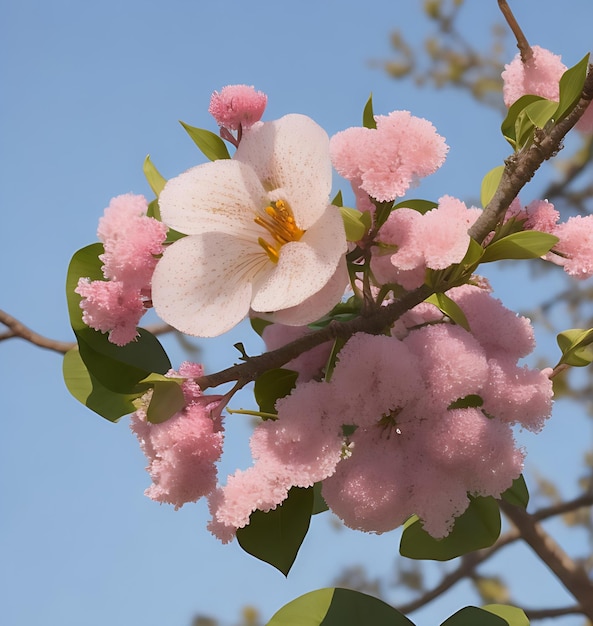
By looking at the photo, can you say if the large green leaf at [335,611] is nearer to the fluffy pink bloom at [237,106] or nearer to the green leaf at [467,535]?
the green leaf at [467,535]

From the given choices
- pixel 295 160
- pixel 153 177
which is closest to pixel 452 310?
pixel 295 160

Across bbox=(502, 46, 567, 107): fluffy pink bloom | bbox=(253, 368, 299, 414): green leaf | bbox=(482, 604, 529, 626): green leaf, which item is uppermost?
bbox=(502, 46, 567, 107): fluffy pink bloom

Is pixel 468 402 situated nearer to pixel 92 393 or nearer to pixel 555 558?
pixel 92 393

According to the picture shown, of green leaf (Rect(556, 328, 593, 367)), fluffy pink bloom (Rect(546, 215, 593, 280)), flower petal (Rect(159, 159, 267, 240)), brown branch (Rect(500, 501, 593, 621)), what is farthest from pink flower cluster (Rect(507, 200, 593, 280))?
brown branch (Rect(500, 501, 593, 621))

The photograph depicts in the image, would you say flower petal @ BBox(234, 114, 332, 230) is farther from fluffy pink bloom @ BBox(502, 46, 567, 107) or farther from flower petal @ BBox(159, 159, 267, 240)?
fluffy pink bloom @ BBox(502, 46, 567, 107)

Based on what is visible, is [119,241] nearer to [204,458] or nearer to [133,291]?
[133,291]

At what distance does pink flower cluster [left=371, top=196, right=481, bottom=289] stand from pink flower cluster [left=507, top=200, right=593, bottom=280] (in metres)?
0.06

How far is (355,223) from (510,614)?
479 millimetres

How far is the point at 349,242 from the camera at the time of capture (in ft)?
2.28

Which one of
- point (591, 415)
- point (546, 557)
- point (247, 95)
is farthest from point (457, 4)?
point (247, 95)

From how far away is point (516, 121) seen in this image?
75cm

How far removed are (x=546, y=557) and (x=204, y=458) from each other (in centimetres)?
91

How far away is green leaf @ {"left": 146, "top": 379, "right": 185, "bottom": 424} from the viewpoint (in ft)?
2.22

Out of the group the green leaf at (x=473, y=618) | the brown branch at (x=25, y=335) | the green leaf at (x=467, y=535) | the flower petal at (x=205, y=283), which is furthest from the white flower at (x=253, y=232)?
the brown branch at (x=25, y=335)
